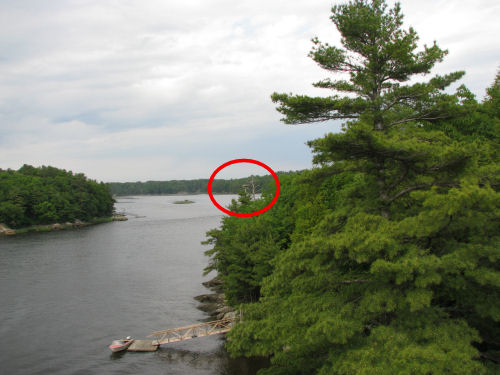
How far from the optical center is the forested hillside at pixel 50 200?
76188 mm

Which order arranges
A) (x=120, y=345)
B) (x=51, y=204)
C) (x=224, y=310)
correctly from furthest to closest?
1. (x=51, y=204)
2. (x=224, y=310)
3. (x=120, y=345)

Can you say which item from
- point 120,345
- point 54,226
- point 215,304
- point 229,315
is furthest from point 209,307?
point 54,226

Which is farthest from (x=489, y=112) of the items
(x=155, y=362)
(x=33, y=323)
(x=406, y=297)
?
(x=33, y=323)

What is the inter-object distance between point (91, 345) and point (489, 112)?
22.9 meters

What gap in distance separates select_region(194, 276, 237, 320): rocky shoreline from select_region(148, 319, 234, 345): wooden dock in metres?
1.25

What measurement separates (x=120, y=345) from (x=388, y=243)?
707 inches

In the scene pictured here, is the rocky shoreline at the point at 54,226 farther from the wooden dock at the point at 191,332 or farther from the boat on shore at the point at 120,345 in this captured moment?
the wooden dock at the point at 191,332

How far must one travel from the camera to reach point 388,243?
7387 millimetres

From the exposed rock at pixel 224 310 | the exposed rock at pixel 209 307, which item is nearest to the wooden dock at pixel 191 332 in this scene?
the exposed rock at pixel 224 310

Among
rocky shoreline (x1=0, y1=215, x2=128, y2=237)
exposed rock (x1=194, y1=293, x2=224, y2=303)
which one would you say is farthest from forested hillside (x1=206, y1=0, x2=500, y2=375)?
rocky shoreline (x1=0, y1=215, x2=128, y2=237)

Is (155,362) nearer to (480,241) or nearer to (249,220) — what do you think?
(249,220)

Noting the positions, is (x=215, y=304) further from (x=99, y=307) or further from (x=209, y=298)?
(x=99, y=307)

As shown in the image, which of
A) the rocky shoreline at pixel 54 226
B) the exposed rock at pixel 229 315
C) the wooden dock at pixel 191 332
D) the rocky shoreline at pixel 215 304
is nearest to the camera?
the wooden dock at pixel 191 332

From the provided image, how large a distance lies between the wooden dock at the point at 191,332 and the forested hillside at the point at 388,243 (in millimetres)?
12062
